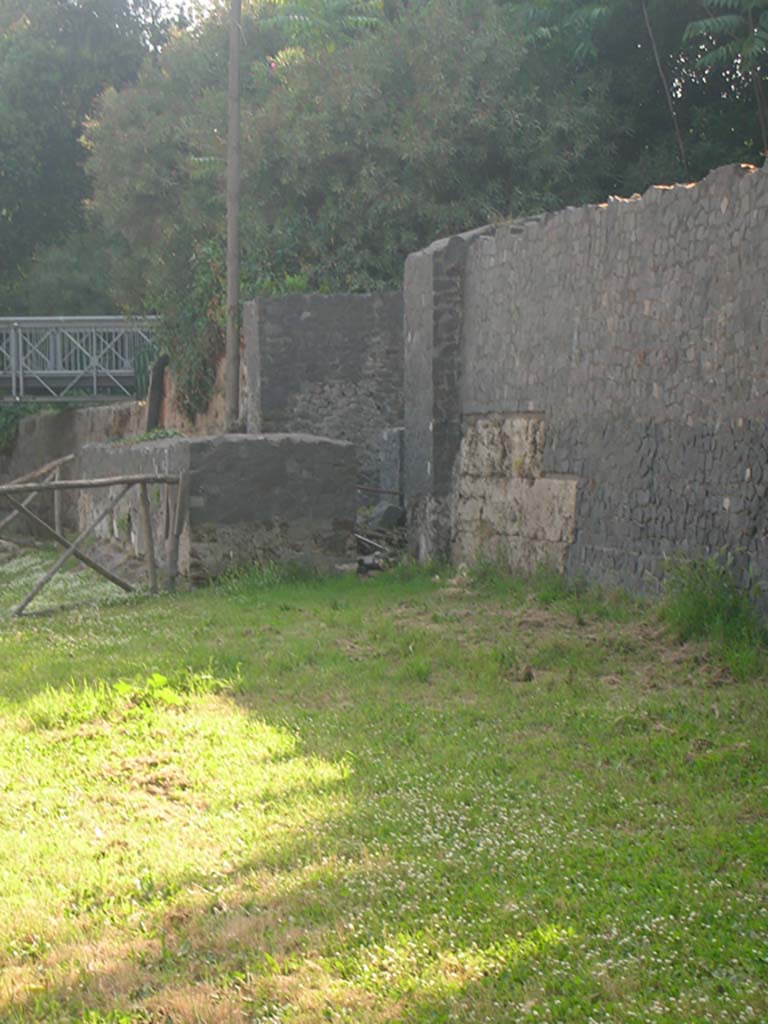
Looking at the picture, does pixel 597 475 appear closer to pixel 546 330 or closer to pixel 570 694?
pixel 546 330

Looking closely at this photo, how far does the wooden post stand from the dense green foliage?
22.8ft

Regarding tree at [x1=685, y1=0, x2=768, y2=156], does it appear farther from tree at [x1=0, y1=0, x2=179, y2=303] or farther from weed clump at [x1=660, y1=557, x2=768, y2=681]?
tree at [x1=0, y1=0, x2=179, y2=303]

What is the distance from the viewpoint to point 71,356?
28219 millimetres

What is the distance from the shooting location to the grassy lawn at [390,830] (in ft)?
13.1

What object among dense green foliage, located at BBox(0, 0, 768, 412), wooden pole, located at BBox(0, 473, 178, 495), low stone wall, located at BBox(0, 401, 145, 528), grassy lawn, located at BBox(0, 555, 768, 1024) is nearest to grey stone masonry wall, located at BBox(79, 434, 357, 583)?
wooden pole, located at BBox(0, 473, 178, 495)

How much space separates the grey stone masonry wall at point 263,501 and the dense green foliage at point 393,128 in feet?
21.4

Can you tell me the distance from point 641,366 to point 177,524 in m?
4.90

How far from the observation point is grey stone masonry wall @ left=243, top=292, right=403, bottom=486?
16656 millimetres

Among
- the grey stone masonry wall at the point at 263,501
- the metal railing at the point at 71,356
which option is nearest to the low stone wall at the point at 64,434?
the metal railing at the point at 71,356

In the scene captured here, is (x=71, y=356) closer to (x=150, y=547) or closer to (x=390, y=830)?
(x=150, y=547)

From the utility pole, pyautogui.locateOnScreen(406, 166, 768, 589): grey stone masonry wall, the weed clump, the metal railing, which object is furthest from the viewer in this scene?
the metal railing

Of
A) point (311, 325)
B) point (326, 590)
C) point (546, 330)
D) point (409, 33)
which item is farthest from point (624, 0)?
point (326, 590)

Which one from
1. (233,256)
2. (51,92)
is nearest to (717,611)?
(233,256)

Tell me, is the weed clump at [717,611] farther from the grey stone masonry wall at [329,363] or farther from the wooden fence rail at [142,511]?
the grey stone masonry wall at [329,363]
